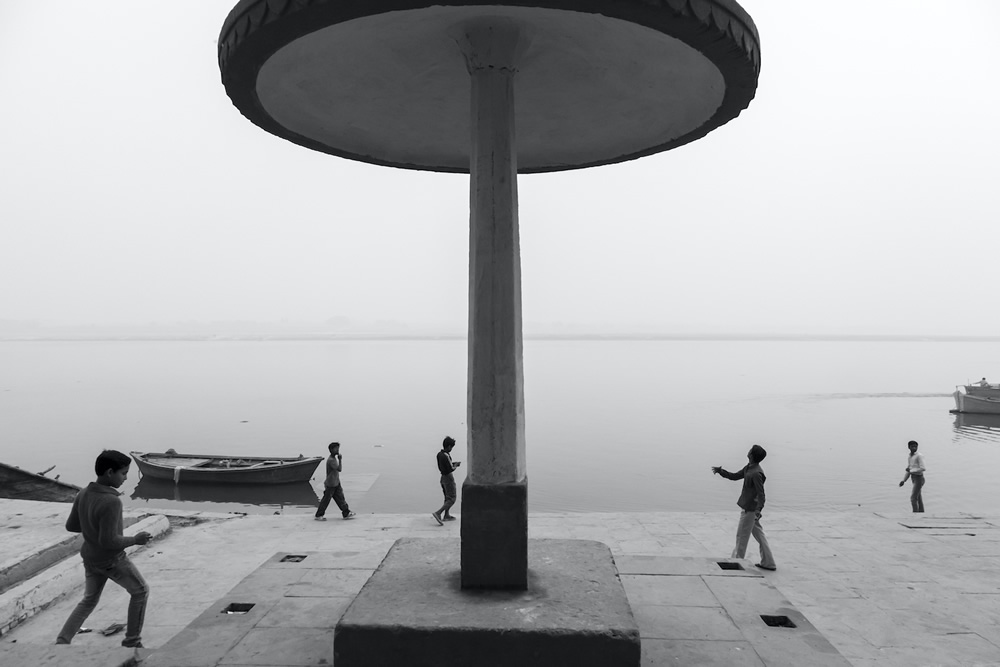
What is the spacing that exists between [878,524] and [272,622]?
33.4 ft

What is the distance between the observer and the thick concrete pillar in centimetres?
506

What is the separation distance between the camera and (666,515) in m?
12.4

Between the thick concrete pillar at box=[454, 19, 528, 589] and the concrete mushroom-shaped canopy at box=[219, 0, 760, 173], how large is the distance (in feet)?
1.34

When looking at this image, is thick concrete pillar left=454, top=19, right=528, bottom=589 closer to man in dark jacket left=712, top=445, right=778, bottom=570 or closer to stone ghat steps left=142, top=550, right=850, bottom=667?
stone ghat steps left=142, top=550, right=850, bottom=667

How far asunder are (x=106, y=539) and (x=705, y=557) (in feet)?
21.7

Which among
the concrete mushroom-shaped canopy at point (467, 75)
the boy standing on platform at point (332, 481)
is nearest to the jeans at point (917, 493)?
the concrete mushroom-shaped canopy at point (467, 75)

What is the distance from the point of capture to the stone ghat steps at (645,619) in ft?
16.0

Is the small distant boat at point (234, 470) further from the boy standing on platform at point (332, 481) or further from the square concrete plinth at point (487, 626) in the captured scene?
the square concrete plinth at point (487, 626)

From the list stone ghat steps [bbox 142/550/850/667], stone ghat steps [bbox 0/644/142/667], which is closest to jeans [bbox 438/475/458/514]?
stone ghat steps [bbox 142/550/850/667]

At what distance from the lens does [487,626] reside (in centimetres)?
431

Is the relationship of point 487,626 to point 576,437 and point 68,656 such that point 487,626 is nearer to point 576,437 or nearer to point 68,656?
point 68,656

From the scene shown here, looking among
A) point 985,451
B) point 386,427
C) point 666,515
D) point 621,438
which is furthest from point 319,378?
point 666,515

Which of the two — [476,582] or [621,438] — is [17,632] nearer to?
[476,582]

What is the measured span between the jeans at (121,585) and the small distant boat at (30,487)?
12.6 meters
